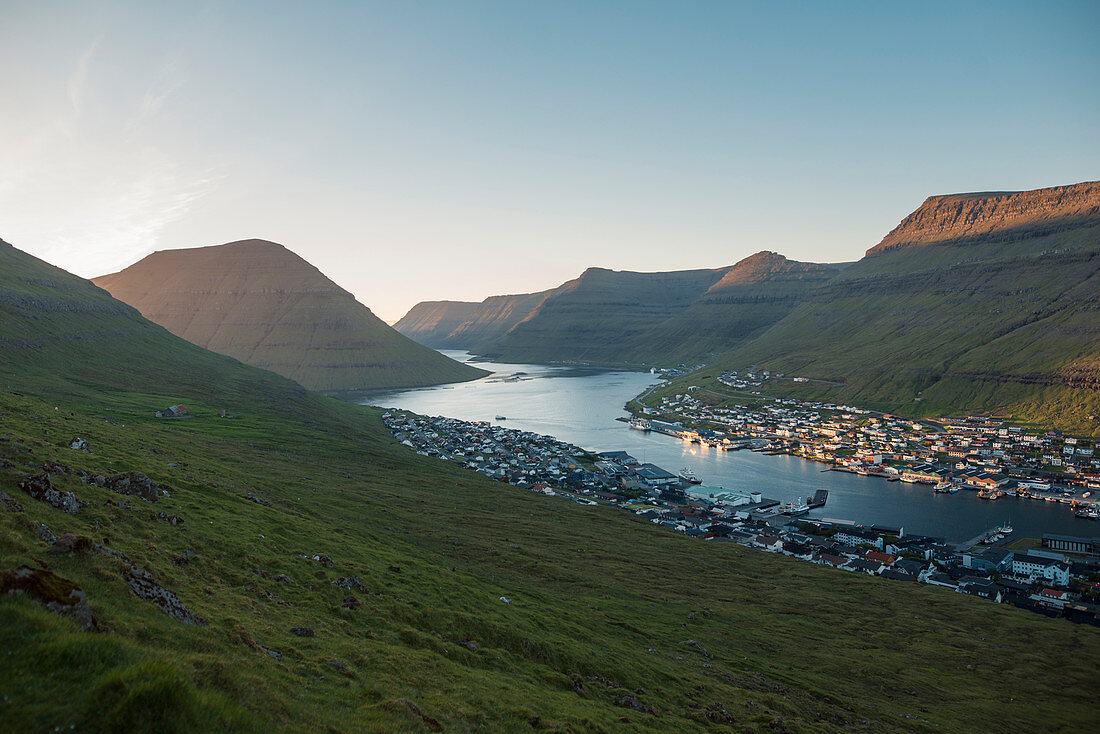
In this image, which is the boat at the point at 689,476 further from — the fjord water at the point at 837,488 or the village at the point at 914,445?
the village at the point at 914,445

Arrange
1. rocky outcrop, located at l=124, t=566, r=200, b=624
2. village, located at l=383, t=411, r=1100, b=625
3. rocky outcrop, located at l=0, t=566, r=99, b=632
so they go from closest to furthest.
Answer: rocky outcrop, located at l=0, t=566, r=99, b=632, rocky outcrop, located at l=124, t=566, r=200, b=624, village, located at l=383, t=411, r=1100, b=625

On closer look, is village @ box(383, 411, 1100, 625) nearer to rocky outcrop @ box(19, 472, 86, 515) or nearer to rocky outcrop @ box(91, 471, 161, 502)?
rocky outcrop @ box(91, 471, 161, 502)

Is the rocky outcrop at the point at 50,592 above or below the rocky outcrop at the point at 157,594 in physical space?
above

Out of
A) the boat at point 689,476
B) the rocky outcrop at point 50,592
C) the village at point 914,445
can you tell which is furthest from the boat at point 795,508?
the rocky outcrop at point 50,592

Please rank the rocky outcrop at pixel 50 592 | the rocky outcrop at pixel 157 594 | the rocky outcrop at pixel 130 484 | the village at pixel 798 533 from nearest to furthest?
the rocky outcrop at pixel 50 592 → the rocky outcrop at pixel 157 594 → the rocky outcrop at pixel 130 484 → the village at pixel 798 533

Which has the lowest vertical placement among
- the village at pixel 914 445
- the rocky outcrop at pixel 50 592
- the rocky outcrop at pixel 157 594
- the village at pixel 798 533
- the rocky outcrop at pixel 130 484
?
the village at pixel 798 533

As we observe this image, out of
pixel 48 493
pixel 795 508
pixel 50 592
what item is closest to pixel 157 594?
pixel 50 592

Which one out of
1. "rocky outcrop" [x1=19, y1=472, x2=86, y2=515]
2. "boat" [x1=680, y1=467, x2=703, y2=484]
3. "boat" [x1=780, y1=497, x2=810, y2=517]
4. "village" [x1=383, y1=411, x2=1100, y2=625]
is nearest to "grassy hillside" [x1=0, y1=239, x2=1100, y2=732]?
"rocky outcrop" [x1=19, y1=472, x2=86, y2=515]
